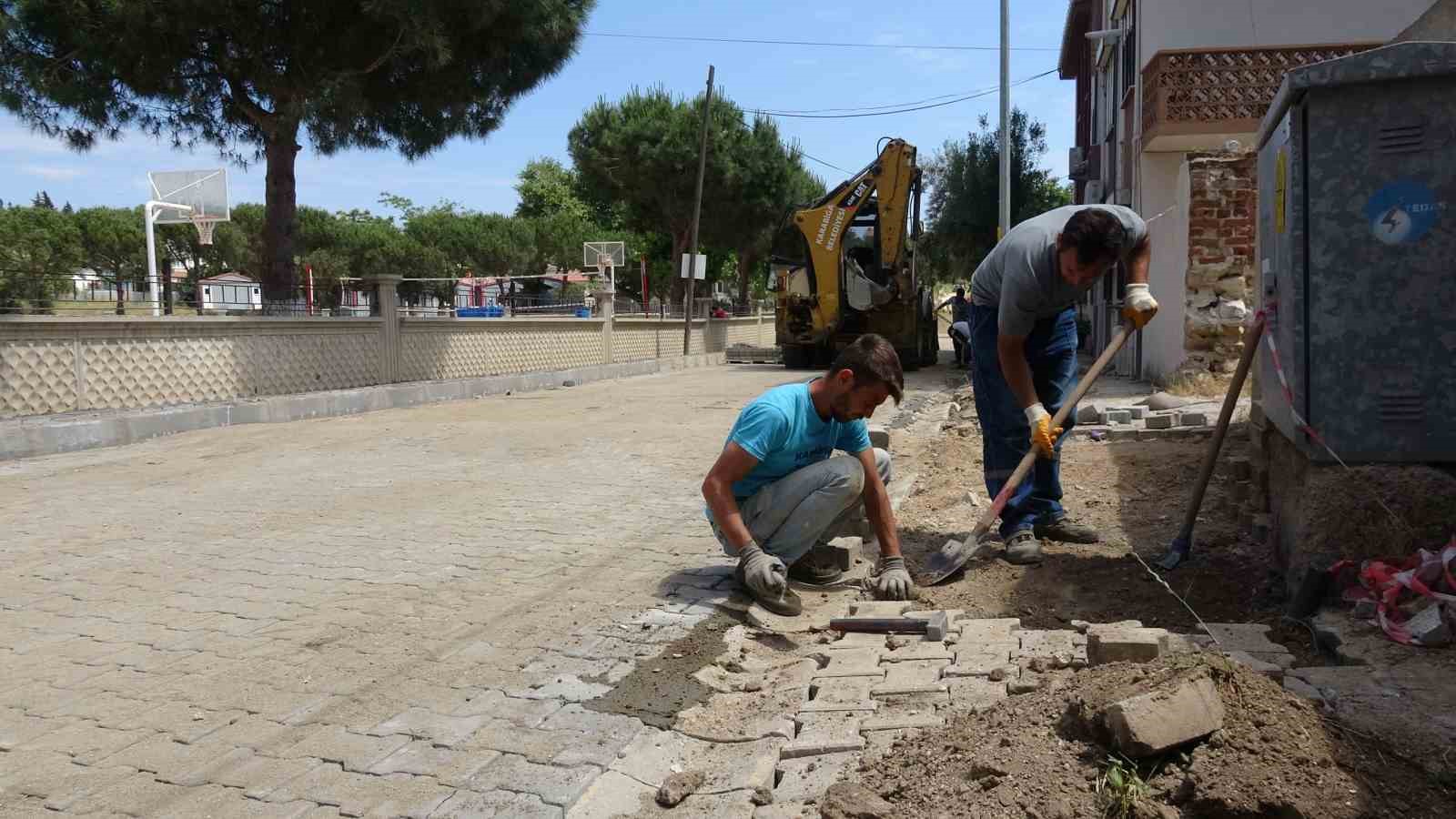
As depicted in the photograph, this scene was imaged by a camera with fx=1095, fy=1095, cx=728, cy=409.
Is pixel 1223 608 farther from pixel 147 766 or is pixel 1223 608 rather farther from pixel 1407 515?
pixel 147 766

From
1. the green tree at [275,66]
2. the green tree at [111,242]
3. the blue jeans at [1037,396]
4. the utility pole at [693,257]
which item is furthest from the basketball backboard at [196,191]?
the blue jeans at [1037,396]

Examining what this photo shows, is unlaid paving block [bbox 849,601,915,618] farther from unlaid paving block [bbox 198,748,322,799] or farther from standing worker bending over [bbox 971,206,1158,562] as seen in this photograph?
unlaid paving block [bbox 198,748,322,799]

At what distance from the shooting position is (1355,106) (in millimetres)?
3727

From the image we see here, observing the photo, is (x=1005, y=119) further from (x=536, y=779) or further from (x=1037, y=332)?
(x=536, y=779)

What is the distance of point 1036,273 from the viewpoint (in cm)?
478

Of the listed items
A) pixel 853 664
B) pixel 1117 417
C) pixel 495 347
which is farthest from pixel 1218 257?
pixel 495 347

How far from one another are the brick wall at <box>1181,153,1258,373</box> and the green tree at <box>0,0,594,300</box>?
11.2m

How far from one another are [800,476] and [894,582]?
56cm

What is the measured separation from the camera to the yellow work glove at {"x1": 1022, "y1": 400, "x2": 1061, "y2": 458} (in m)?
4.72

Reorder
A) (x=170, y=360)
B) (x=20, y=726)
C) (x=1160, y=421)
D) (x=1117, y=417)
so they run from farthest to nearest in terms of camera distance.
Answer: (x=170, y=360), (x=1117, y=417), (x=1160, y=421), (x=20, y=726)

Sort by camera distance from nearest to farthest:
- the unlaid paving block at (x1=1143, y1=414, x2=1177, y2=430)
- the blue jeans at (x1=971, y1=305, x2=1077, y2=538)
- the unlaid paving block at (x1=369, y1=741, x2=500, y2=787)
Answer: the unlaid paving block at (x1=369, y1=741, x2=500, y2=787) < the blue jeans at (x1=971, y1=305, x2=1077, y2=538) < the unlaid paving block at (x1=1143, y1=414, x2=1177, y2=430)

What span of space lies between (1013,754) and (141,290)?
1404cm

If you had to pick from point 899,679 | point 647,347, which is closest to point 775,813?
point 899,679

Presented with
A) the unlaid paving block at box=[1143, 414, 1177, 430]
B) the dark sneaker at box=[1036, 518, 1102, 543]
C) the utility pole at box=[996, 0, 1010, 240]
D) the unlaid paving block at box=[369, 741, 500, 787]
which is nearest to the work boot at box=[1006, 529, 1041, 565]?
the dark sneaker at box=[1036, 518, 1102, 543]
